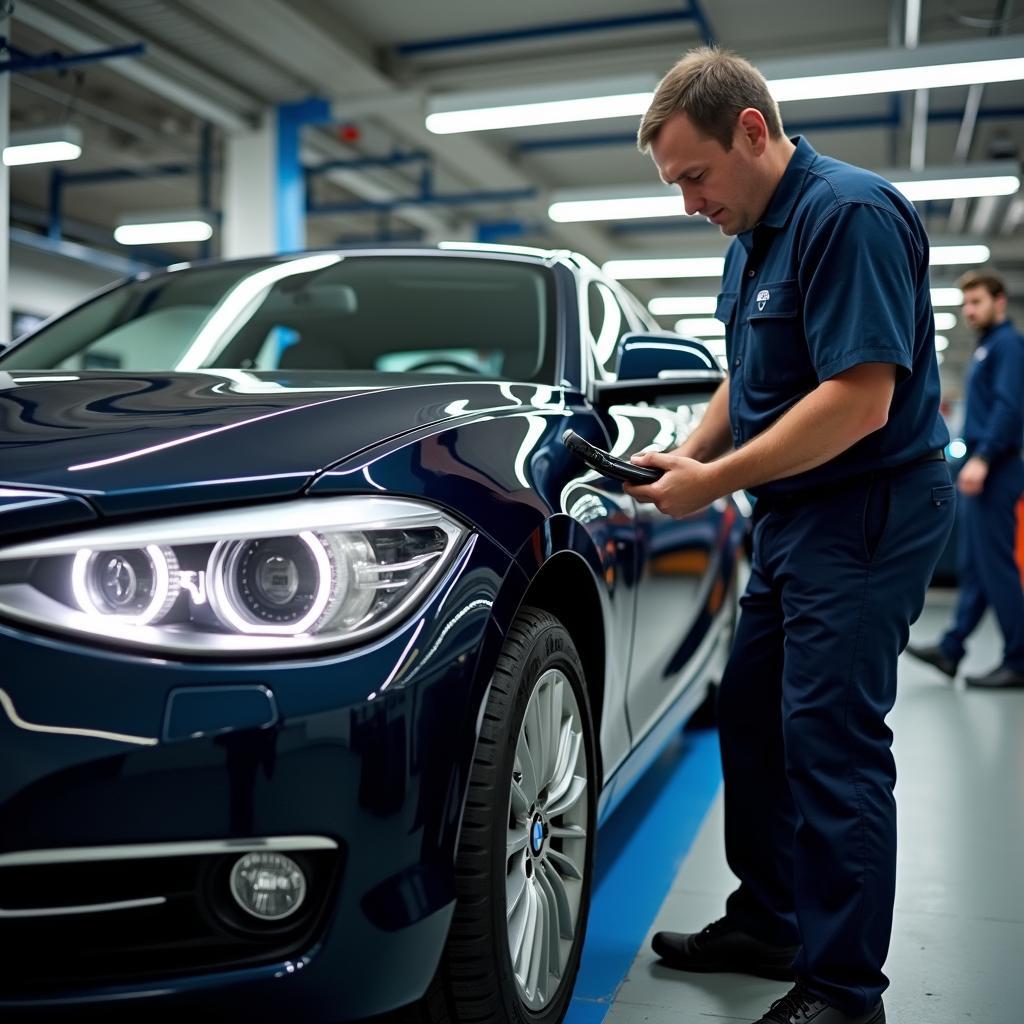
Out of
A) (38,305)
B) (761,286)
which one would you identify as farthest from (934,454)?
(38,305)

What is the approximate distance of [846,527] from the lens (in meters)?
1.60

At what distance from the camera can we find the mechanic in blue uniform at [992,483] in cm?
486

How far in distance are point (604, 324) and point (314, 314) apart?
63 cm

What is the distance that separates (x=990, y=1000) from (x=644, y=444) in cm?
113

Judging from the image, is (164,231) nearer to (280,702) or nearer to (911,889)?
(911,889)

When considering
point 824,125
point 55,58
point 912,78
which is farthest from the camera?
point 824,125

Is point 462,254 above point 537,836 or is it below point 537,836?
above

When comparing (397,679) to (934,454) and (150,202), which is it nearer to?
(934,454)

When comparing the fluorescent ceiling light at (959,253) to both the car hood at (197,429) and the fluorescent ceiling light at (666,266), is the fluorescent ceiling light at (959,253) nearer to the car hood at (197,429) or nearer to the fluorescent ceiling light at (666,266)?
the fluorescent ceiling light at (666,266)

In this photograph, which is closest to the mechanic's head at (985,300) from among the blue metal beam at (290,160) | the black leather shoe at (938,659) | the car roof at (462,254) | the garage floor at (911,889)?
the black leather shoe at (938,659)

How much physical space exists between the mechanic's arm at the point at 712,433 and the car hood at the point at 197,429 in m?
0.47

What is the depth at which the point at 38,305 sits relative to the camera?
12.4 meters

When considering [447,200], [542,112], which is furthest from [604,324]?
[447,200]

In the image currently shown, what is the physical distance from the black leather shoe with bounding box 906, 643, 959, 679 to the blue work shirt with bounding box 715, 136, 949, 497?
140 inches
